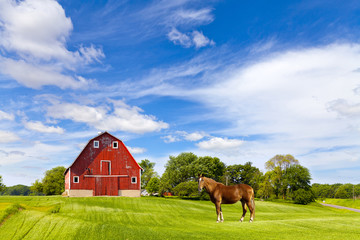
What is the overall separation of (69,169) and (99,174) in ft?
15.8

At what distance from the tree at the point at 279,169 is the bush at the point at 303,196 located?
468cm

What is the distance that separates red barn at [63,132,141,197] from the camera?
47469 millimetres

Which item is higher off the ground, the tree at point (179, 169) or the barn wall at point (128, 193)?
the tree at point (179, 169)

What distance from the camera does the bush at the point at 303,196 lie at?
66.4m

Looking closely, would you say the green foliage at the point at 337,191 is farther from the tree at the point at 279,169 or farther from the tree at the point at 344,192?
the tree at the point at 279,169

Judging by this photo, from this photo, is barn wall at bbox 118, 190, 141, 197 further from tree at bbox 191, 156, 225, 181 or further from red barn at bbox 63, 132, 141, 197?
tree at bbox 191, 156, 225, 181

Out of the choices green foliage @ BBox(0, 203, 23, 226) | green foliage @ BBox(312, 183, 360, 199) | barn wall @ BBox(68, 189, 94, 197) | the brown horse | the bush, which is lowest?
green foliage @ BBox(312, 183, 360, 199)

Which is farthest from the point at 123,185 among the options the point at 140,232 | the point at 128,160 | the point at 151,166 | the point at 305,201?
the point at 151,166

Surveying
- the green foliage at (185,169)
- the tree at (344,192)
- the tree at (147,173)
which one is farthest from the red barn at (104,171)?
the tree at (344,192)

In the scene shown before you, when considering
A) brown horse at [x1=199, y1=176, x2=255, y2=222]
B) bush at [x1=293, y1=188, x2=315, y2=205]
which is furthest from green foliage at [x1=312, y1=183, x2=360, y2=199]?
brown horse at [x1=199, y1=176, x2=255, y2=222]

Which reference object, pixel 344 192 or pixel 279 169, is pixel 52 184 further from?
pixel 344 192

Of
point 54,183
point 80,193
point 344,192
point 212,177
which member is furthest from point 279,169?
point 344,192

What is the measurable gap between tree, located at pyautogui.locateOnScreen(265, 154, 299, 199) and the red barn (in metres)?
39.4

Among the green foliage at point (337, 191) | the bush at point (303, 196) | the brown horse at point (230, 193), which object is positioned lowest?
the green foliage at point (337, 191)
